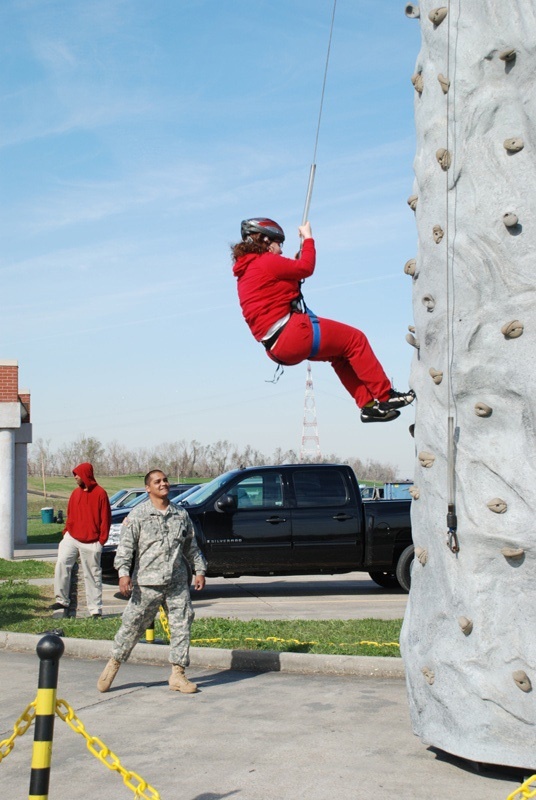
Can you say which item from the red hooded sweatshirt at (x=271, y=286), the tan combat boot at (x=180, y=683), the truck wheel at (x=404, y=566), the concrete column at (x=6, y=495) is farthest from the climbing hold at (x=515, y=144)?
the concrete column at (x=6, y=495)

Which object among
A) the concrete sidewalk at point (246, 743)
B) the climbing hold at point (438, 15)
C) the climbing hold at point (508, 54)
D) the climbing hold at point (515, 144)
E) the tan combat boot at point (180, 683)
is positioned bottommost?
the concrete sidewalk at point (246, 743)

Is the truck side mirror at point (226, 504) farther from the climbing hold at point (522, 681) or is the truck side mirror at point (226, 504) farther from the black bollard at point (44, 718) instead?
the black bollard at point (44, 718)

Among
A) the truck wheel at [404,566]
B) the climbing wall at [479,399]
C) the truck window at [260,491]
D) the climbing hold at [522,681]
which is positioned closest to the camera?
the climbing hold at [522,681]

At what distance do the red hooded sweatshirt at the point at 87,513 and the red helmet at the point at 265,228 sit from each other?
7.11m

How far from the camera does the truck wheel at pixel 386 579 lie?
16.8m

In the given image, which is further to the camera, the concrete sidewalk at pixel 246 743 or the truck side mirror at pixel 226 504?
the truck side mirror at pixel 226 504

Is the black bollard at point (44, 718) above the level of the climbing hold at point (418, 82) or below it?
below

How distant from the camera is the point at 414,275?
6.32 metres

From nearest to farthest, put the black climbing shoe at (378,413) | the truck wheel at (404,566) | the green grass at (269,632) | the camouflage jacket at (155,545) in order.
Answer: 1. the black climbing shoe at (378,413)
2. the camouflage jacket at (155,545)
3. the green grass at (269,632)
4. the truck wheel at (404,566)

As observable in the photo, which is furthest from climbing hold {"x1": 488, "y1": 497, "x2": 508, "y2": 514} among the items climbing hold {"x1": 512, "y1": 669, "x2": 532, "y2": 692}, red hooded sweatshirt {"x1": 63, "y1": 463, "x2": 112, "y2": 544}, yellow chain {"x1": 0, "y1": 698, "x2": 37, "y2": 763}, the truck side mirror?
the truck side mirror

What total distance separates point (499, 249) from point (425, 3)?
168cm

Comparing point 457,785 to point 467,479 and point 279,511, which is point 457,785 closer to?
point 467,479

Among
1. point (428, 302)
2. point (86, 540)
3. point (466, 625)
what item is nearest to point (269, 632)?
point (86, 540)

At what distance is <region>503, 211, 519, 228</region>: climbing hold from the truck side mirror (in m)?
9.69
